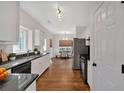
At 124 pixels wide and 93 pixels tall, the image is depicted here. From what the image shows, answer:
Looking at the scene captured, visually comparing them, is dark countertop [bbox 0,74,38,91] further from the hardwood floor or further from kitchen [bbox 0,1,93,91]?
the hardwood floor

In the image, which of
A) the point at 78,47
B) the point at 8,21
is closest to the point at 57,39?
the point at 78,47

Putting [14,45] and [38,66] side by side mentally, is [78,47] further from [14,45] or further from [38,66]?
[14,45]

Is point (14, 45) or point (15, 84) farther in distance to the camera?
point (14, 45)

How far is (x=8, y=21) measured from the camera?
9.36 ft

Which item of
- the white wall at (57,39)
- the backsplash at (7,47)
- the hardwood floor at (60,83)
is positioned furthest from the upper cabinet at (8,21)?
the white wall at (57,39)

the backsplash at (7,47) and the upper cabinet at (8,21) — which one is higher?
the upper cabinet at (8,21)

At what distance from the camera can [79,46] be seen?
7414mm

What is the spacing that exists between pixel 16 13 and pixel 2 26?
71 centimetres

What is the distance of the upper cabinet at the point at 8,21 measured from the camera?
2.62 m

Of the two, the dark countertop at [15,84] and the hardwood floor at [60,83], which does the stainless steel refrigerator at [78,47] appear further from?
the dark countertop at [15,84]

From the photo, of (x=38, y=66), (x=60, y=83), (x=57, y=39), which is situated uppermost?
(x=57, y=39)

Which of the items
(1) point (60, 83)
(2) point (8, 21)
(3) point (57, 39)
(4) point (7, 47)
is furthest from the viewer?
(3) point (57, 39)

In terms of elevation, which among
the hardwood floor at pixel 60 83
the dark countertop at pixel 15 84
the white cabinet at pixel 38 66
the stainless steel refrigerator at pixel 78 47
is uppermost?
the stainless steel refrigerator at pixel 78 47

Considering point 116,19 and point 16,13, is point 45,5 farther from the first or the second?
point 116,19
